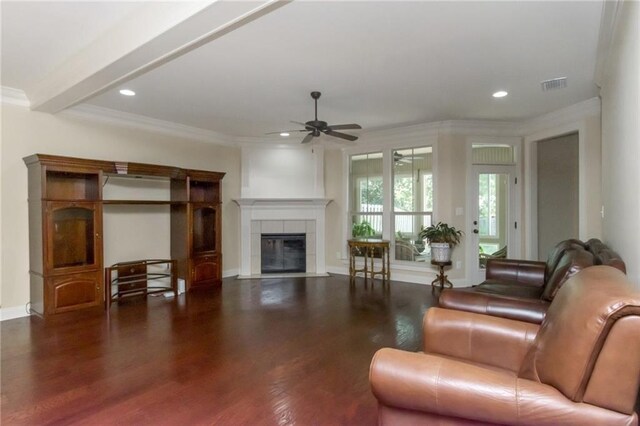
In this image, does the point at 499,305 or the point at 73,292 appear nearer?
the point at 499,305

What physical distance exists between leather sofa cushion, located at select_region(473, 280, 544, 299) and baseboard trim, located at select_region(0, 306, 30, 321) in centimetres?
496

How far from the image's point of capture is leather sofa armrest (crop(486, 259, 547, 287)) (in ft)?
11.6

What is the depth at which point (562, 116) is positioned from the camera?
482 centimetres

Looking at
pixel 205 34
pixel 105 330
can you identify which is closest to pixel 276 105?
pixel 205 34

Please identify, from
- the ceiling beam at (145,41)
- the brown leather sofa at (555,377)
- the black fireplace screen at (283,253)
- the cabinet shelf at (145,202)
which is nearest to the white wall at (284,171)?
the black fireplace screen at (283,253)

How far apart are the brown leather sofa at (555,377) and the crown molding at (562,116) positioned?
12.6 ft

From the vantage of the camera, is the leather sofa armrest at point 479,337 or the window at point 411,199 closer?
the leather sofa armrest at point 479,337

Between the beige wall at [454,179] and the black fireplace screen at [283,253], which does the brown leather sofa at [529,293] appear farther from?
A: the black fireplace screen at [283,253]

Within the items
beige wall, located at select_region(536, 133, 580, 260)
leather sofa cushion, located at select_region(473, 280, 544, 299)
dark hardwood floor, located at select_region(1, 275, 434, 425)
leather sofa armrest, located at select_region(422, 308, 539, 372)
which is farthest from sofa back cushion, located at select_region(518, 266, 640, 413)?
beige wall, located at select_region(536, 133, 580, 260)

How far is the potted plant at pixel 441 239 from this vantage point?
5293 millimetres

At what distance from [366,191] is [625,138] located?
4.38m

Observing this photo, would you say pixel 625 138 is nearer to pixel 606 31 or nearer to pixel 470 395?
pixel 606 31

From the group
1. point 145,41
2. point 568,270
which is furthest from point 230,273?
point 568,270

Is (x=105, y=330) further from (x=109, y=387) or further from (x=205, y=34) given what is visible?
(x=205, y=34)
